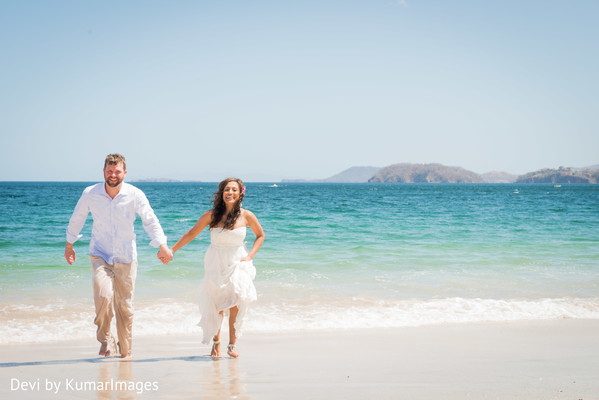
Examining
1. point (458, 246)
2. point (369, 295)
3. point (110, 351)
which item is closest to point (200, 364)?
point (110, 351)

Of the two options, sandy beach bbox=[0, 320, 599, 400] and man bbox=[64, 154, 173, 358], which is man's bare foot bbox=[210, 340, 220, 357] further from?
man bbox=[64, 154, 173, 358]

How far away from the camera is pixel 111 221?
480 cm

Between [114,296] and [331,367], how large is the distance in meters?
2.23

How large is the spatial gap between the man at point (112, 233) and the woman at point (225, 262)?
0.48m

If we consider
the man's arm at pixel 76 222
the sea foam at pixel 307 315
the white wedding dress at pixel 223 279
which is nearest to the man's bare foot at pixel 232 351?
the white wedding dress at pixel 223 279

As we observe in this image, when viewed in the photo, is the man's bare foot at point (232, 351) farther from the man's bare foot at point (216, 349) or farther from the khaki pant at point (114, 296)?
the khaki pant at point (114, 296)

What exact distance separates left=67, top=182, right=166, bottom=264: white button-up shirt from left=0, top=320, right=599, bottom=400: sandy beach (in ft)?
3.60

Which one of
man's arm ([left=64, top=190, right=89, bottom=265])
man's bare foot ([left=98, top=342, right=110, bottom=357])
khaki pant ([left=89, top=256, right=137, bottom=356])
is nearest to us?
khaki pant ([left=89, top=256, right=137, bottom=356])

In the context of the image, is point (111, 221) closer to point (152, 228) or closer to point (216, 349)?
point (152, 228)

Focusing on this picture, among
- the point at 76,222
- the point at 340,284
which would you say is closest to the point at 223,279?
the point at 76,222

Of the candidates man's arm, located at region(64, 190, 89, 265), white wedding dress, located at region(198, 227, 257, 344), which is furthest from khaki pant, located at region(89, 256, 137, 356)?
white wedding dress, located at region(198, 227, 257, 344)

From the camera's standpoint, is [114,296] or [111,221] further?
[114,296]

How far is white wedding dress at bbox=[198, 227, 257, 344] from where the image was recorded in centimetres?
515

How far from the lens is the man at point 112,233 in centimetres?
479
